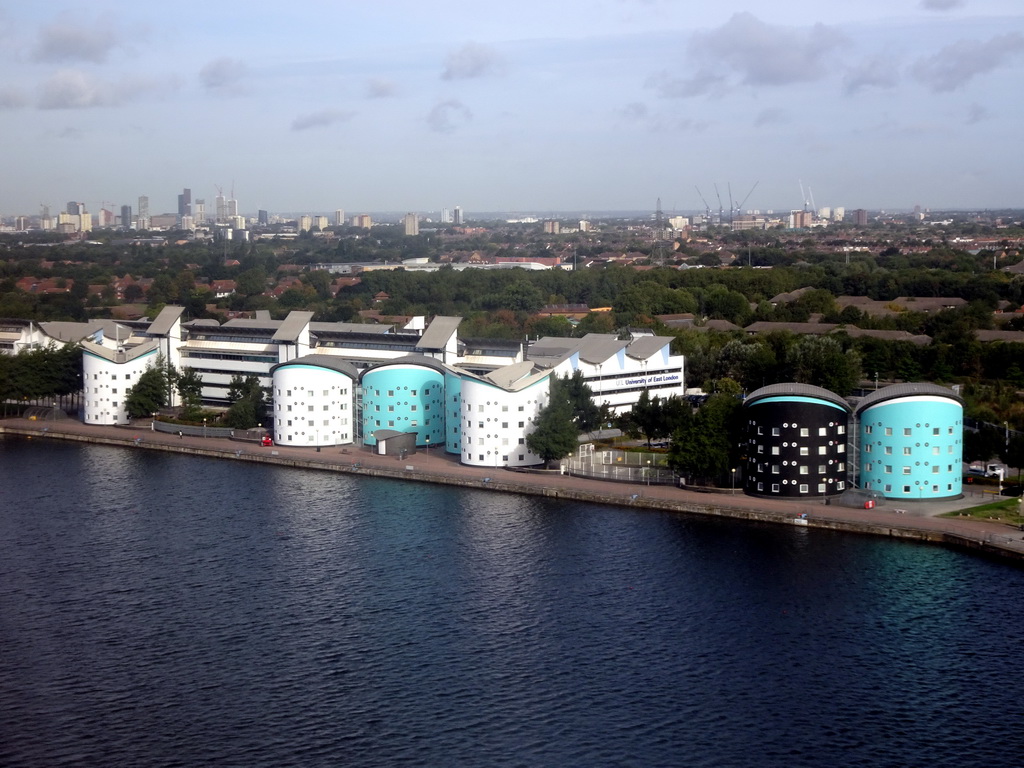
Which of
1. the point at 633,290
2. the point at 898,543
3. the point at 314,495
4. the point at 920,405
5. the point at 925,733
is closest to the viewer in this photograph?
the point at 925,733

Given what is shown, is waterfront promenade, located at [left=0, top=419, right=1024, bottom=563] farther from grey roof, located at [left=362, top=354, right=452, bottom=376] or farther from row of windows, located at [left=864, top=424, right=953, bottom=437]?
grey roof, located at [left=362, top=354, right=452, bottom=376]

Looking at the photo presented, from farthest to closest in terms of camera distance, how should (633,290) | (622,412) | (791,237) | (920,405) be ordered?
(791,237) → (633,290) → (622,412) → (920,405)

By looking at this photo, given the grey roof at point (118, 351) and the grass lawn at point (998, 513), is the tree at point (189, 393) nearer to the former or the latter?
the grey roof at point (118, 351)

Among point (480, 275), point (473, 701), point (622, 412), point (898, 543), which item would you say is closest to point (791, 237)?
point (480, 275)

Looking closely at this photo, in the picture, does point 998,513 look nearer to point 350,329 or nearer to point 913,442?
point 913,442

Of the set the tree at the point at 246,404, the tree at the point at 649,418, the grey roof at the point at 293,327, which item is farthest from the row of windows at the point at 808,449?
the grey roof at the point at 293,327

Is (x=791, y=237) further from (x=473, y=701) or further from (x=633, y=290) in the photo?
(x=473, y=701)

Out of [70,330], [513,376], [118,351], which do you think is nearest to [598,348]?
[513,376]
